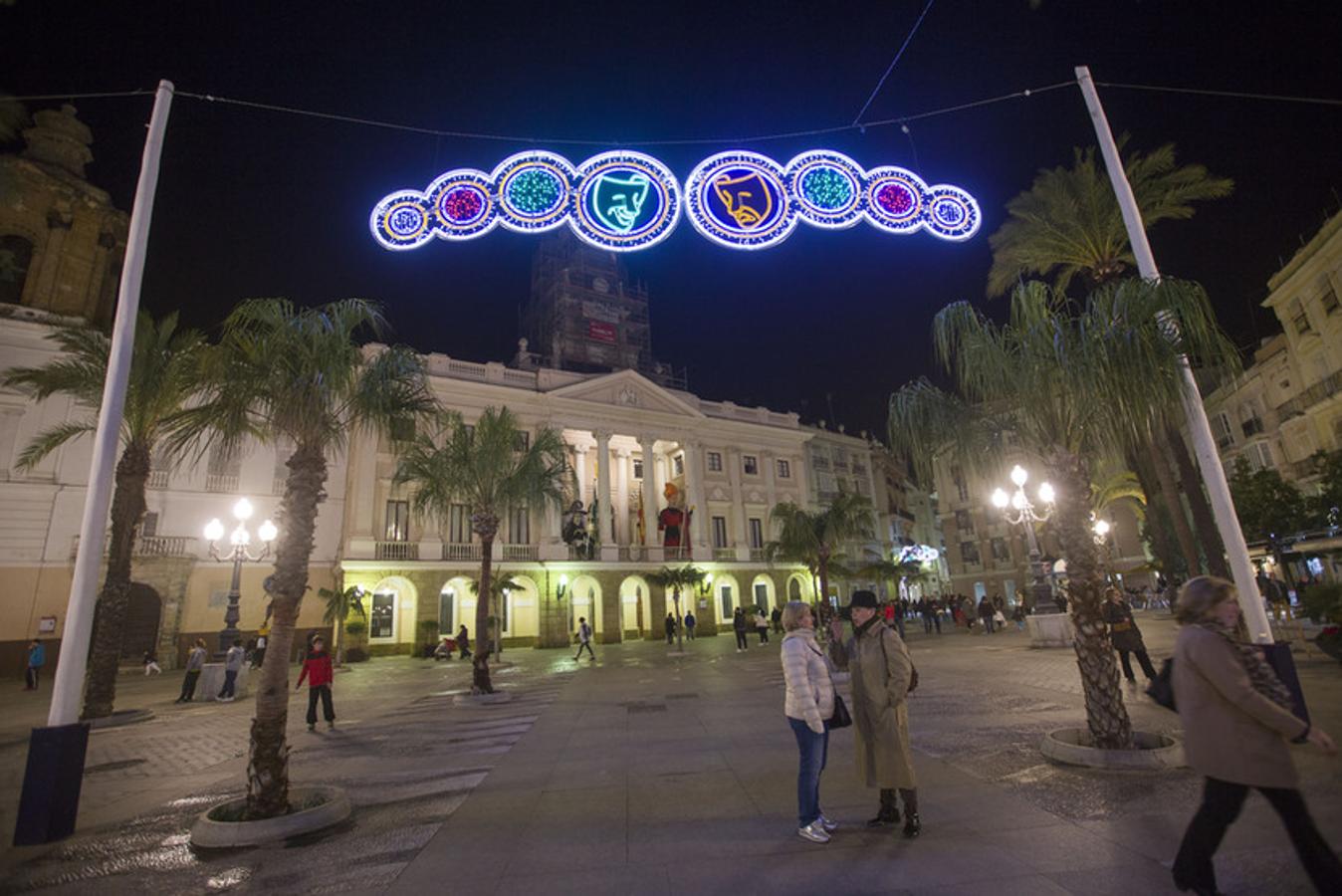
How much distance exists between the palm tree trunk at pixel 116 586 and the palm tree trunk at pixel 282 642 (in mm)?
9968

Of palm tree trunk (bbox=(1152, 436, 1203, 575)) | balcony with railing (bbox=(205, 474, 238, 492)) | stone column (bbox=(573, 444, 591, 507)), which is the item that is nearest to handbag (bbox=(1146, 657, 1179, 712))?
palm tree trunk (bbox=(1152, 436, 1203, 575))

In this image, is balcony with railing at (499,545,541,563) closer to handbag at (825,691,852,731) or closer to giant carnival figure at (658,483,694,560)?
giant carnival figure at (658,483,694,560)

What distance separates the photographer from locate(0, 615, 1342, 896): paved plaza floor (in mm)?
3871

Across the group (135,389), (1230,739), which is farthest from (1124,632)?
(135,389)

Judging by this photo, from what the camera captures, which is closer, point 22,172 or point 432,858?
point 432,858

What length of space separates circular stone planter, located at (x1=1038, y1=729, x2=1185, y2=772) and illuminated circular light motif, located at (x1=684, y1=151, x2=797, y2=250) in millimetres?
8295

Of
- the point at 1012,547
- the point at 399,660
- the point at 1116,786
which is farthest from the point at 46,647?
the point at 1012,547

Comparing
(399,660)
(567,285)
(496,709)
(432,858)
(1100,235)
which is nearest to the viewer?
(432,858)

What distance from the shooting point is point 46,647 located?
2238 cm

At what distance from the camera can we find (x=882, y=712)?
4.66 meters

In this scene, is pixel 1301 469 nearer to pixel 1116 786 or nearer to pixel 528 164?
pixel 1116 786

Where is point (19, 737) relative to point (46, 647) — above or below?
below

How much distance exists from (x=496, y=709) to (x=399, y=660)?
18185mm

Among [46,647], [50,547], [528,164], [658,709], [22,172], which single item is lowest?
[658,709]
